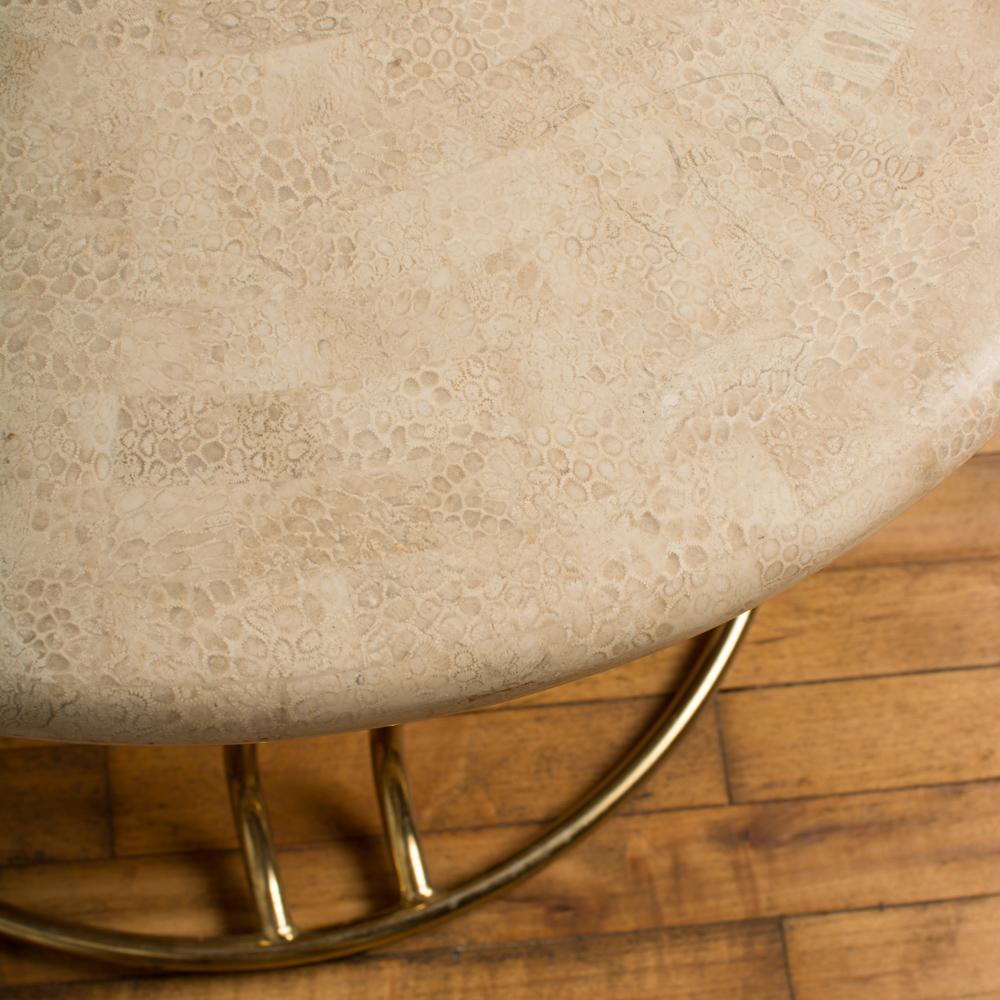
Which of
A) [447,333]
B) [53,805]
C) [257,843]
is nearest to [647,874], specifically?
[257,843]

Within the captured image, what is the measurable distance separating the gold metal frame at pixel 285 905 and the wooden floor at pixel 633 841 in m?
0.06

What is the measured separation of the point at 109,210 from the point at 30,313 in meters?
0.03

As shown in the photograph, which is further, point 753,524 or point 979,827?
point 979,827

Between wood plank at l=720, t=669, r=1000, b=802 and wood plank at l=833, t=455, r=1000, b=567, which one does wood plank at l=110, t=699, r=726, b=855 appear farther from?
wood plank at l=833, t=455, r=1000, b=567

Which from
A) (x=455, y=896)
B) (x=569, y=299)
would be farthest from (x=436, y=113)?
(x=455, y=896)

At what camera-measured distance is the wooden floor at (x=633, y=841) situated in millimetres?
724

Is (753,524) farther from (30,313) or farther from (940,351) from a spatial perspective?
(30,313)

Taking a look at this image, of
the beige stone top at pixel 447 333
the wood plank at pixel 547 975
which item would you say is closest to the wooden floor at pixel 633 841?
the wood plank at pixel 547 975

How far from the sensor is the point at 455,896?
0.67 metres

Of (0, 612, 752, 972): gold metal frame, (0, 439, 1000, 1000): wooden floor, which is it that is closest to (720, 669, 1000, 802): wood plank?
(0, 439, 1000, 1000): wooden floor

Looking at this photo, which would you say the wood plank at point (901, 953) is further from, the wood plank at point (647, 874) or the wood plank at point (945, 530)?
the wood plank at point (945, 530)

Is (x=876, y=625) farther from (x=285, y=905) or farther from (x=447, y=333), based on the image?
(x=447, y=333)

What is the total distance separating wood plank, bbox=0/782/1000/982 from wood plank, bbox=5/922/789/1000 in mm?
10

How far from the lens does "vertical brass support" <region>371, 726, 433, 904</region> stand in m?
0.67
